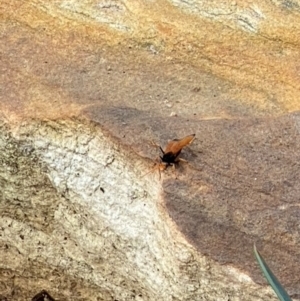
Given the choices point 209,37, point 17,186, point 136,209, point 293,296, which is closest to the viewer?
point 293,296

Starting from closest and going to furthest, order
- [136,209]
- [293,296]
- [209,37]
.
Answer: [293,296], [136,209], [209,37]

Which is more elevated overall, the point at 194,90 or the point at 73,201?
the point at 194,90

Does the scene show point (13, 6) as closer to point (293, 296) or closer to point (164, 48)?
point (164, 48)

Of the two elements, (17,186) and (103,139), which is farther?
(17,186)

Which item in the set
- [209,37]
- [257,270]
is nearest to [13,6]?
[209,37]
